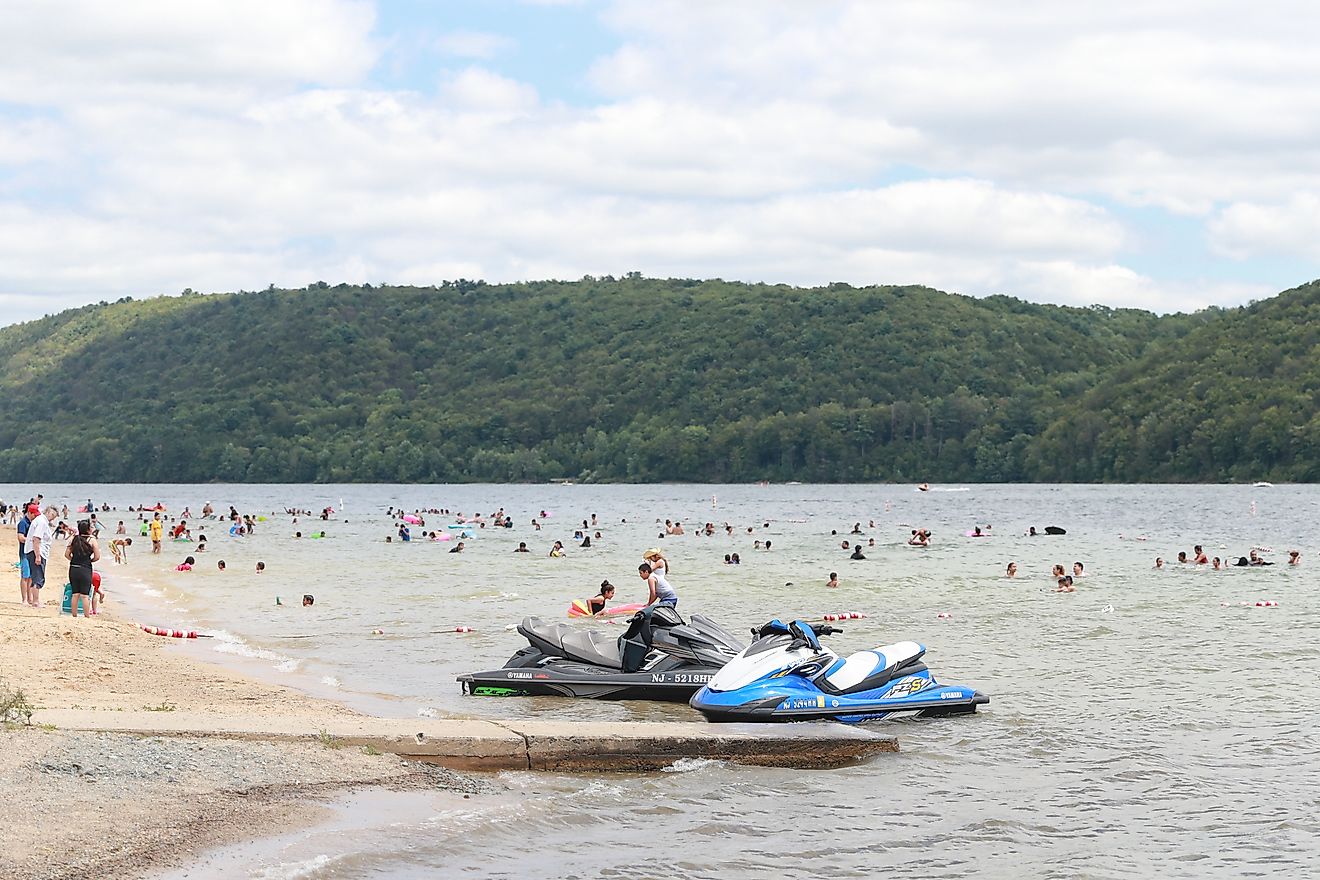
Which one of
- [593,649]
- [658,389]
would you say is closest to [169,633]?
[593,649]

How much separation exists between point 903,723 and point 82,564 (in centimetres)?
1398

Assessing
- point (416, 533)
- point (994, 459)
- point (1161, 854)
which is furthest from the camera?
point (994, 459)

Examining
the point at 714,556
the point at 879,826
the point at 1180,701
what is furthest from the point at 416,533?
the point at 879,826

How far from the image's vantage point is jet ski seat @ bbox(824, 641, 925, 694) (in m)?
14.4

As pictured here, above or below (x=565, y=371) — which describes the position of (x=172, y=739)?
below

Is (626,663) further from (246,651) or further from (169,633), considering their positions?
(169,633)

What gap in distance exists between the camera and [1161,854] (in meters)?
9.76

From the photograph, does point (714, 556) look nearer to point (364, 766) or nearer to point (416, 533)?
point (416, 533)

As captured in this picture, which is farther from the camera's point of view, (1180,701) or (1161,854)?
(1180,701)

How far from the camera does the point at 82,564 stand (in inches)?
881

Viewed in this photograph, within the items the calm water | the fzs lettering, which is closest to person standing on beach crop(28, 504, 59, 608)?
the calm water

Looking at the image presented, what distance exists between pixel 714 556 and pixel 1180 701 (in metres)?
32.9

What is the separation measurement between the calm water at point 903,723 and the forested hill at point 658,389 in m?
93.9

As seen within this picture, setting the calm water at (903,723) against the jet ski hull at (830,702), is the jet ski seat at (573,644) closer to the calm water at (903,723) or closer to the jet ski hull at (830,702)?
the calm water at (903,723)
